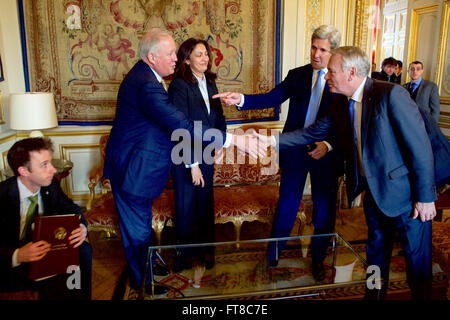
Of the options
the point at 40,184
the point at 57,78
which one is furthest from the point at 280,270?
the point at 57,78

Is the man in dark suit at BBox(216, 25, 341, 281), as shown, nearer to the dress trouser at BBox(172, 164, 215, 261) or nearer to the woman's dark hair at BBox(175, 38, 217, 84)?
the woman's dark hair at BBox(175, 38, 217, 84)

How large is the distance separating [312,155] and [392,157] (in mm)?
601

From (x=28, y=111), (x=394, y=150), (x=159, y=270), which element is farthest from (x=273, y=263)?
(x=28, y=111)

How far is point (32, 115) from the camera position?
8.47 feet

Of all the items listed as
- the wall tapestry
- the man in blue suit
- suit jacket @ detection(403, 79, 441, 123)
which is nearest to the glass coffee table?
the man in blue suit

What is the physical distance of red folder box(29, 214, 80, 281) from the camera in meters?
1.40

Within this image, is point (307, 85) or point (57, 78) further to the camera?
point (57, 78)

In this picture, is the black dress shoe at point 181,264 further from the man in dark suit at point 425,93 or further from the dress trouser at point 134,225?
the man in dark suit at point 425,93

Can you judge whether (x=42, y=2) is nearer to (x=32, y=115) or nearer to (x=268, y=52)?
(x=32, y=115)

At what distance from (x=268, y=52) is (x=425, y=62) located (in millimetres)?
2675

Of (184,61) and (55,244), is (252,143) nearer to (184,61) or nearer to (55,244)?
(184,61)

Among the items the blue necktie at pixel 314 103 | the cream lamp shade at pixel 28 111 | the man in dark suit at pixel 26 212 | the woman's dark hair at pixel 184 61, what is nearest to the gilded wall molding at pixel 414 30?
the blue necktie at pixel 314 103

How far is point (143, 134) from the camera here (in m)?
1.90

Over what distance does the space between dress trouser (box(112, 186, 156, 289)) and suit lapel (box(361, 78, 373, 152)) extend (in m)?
1.16
